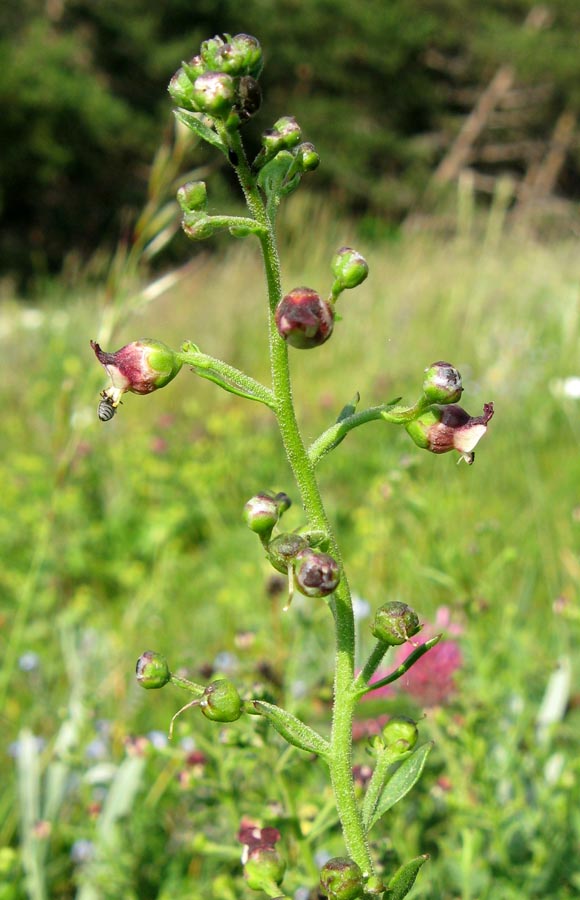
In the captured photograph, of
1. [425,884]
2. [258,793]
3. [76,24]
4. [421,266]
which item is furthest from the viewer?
[76,24]

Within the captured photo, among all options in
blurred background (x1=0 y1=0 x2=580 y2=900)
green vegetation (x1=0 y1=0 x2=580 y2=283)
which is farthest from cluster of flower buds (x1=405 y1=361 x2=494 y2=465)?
green vegetation (x1=0 y1=0 x2=580 y2=283)

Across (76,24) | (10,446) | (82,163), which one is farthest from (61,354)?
(76,24)

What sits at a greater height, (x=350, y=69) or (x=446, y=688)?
(x=446, y=688)

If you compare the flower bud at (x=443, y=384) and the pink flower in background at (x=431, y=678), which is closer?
the flower bud at (x=443, y=384)

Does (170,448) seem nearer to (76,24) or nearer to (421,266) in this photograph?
(421,266)

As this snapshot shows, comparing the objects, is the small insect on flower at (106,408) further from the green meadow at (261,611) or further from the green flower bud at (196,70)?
the green meadow at (261,611)

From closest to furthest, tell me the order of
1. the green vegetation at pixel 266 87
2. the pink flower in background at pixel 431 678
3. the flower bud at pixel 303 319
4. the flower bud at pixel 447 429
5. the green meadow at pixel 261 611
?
the flower bud at pixel 303 319
the flower bud at pixel 447 429
the green meadow at pixel 261 611
the pink flower in background at pixel 431 678
the green vegetation at pixel 266 87

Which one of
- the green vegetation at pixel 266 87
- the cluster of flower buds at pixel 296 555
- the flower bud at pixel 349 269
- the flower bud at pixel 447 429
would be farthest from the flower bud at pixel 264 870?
the green vegetation at pixel 266 87

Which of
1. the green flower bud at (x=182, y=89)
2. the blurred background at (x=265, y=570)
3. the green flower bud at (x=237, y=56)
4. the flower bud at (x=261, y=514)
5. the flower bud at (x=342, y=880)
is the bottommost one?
the blurred background at (x=265, y=570)
